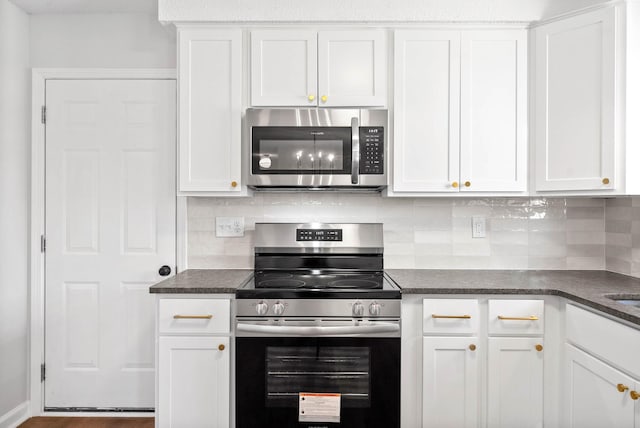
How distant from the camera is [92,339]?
249 cm

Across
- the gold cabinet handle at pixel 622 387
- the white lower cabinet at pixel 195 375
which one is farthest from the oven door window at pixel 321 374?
the gold cabinet handle at pixel 622 387

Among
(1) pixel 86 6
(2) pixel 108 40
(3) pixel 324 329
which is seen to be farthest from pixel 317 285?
(1) pixel 86 6

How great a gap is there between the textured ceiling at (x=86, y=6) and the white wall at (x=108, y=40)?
0.12 ft

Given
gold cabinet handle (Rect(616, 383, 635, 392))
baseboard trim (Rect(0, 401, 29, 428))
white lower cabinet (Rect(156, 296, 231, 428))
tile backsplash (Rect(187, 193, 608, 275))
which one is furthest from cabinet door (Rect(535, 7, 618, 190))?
baseboard trim (Rect(0, 401, 29, 428))

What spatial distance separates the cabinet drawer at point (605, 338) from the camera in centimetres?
138

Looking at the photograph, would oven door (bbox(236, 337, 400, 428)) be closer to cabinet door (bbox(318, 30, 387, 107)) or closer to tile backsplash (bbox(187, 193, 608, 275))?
tile backsplash (bbox(187, 193, 608, 275))

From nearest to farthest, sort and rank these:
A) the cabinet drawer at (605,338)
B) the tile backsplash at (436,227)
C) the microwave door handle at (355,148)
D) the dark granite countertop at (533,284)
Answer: the cabinet drawer at (605,338)
the dark granite countertop at (533,284)
the microwave door handle at (355,148)
the tile backsplash at (436,227)

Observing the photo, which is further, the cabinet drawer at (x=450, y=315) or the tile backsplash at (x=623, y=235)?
the tile backsplash at (x=623, y=235)

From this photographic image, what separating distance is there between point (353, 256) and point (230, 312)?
2.75 ft

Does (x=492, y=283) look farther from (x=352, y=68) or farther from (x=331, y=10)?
(x=331, y=10)

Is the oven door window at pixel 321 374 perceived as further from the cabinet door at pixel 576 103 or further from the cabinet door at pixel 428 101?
the cabinet door at pixel 576 103

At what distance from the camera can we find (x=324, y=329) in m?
1.81

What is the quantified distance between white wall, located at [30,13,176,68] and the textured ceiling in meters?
0.04

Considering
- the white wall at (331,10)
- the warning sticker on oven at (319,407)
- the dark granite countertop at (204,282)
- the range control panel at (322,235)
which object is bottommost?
the warning sticker on oven at (319,407)
